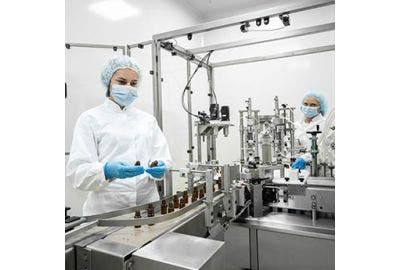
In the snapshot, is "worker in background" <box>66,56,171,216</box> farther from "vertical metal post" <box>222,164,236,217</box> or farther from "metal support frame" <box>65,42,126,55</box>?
"metal support frame" <box>65,42,126,55</box>

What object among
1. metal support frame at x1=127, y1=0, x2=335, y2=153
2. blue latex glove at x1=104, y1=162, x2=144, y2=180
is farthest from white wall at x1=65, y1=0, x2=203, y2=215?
blue latex glove at x1=104, y1=162, x2=144, y2=180

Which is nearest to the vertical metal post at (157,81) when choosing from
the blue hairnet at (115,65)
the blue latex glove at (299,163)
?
the blue hairnet at (115,65)

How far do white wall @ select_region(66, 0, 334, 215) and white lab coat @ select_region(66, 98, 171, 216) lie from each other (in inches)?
25.3

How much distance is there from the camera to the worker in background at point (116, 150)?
118 centimetres

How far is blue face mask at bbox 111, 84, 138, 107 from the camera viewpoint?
1407mm

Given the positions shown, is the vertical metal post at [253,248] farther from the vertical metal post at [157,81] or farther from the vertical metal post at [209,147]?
the vertical metal post at [157,81]

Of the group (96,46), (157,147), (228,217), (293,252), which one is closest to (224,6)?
(96,46)

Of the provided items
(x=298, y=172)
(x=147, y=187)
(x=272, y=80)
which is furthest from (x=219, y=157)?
(x=147, y=187)

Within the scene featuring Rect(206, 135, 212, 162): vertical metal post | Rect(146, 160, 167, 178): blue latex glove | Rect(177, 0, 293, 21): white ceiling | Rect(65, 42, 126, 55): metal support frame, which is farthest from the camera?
Rect(177, 0, 293, 21): white ceiling

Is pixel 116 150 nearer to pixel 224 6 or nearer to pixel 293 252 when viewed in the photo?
pixel 293 252

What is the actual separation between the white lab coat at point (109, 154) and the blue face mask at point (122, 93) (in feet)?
0.13

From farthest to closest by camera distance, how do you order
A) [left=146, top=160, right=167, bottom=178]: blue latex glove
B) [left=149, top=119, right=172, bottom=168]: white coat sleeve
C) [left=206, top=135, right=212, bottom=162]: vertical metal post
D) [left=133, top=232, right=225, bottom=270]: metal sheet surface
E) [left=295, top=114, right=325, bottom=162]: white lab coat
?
[left=295, top=114, right=325, bottom=162]: white lab coat < [left=206, top=135, right=212, bottom=162]: vertical metal post < [left=149, top=119, right=172, bottom=168]: white coat sleeve < [left=146, top=160, right=167, bottom=178]: blue latex glove < [left=133, top=232, right=225, bottom=270]: metal sheet surface
